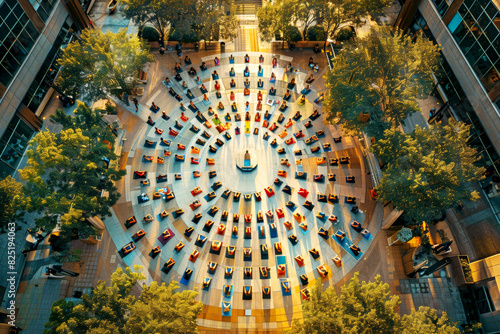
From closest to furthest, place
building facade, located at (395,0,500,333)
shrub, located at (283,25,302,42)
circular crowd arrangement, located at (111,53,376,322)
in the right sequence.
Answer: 1. building facade, located at (395,0,500,333)
2. circular crowd arrangement, located at (111,53,376,322)
3. shrub, located at (283,25,302,42)

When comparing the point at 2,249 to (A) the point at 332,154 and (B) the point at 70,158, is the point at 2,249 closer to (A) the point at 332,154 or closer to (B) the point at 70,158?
(B) the point at 70,158

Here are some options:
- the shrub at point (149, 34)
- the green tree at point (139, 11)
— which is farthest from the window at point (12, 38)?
the shrub at point (149, 34)

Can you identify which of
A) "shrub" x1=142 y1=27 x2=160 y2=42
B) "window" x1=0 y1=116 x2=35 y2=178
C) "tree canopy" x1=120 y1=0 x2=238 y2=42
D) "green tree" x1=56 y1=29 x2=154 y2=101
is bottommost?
"window" x1=0 y1=116 x2=35 y2=178

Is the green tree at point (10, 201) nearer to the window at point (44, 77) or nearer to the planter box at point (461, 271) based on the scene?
the window at point (44, 77)

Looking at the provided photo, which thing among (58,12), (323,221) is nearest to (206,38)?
(58,12)

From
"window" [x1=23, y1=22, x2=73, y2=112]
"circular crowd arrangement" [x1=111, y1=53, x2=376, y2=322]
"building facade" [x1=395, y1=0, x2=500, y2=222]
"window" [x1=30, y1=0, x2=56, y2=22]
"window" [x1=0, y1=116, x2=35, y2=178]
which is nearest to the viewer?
"building facade" [x1=395, y1=0, x2=500, y2=222]

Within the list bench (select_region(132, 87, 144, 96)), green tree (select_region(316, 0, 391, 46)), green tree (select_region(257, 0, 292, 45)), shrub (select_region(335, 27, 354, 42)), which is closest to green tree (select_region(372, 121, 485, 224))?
green tree (select_region(316, 0, 391, 46))

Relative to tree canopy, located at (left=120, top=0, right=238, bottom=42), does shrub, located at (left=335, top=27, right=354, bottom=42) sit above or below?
above

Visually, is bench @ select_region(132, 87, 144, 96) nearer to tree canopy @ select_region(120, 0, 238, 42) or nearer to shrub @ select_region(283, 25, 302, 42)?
tree canopy @ select_region(120, 0, 238, 42)
